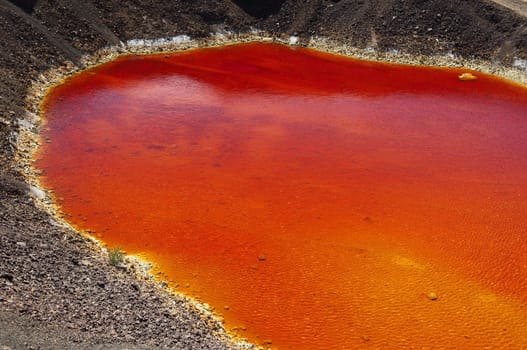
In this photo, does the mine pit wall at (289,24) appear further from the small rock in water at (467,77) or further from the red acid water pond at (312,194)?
the red acid water pond at (312,194)

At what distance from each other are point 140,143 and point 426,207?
1552 centimetres

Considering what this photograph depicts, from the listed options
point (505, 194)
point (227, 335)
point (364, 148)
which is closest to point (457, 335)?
point (227, 335)

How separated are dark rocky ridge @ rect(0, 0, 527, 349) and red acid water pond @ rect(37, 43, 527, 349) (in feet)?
6.50

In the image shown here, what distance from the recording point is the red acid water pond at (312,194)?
19281mm

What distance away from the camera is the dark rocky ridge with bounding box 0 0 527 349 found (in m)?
15.8

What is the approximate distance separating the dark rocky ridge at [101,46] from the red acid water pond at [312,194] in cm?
198

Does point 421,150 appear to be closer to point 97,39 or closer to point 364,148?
point 364,148

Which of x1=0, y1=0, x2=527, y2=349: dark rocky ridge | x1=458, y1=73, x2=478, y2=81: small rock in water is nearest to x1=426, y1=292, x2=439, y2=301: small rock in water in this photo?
x1=0, y1=0, x2=527, y2=349: dark rocky ridge

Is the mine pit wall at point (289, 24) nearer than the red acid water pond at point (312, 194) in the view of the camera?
No

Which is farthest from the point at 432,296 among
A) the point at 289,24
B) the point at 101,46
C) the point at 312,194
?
the point at 289,24

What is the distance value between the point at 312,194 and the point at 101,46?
24477mm

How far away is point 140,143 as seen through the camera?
2981 centimetres

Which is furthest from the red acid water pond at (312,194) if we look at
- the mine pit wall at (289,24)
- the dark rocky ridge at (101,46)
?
the mine pit wall at (289,24)

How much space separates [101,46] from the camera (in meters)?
41.9
